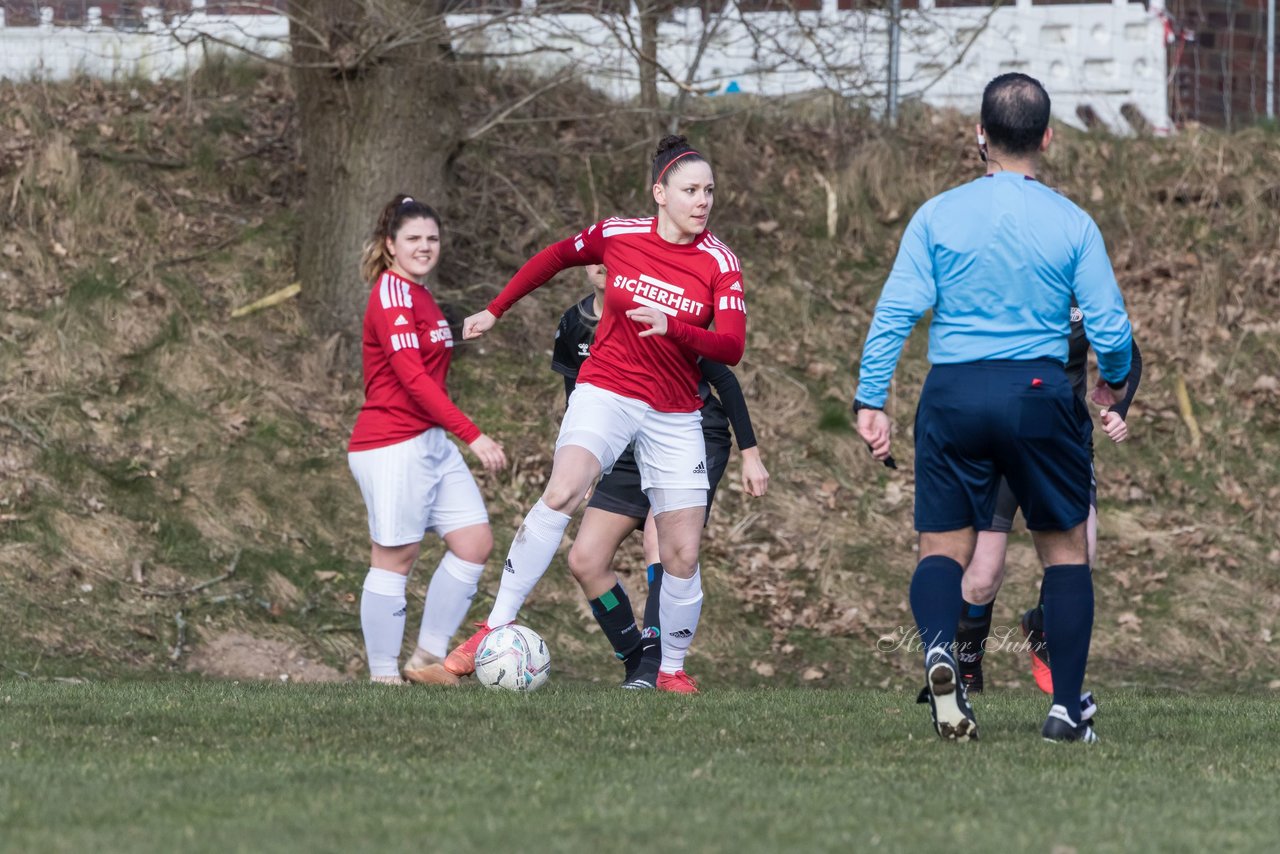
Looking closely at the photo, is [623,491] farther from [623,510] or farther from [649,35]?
[649,35]

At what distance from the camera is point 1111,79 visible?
1608 cm

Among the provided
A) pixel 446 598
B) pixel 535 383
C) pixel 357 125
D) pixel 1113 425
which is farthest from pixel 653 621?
pixel 357 125

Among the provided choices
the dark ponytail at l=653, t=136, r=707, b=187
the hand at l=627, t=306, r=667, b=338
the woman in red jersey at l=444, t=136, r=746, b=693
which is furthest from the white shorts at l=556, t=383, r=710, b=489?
the dark ponytail at l=653, t=136, r=707, b=187

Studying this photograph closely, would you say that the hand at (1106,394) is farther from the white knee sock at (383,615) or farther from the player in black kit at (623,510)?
the white knee sock at (383,615)

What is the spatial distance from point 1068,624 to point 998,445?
0.71 meters

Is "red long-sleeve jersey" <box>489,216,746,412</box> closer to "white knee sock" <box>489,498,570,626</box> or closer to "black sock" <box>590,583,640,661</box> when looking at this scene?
"white knee sock" <box>489,498,570,626</box>

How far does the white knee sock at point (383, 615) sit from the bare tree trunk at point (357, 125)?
4994 millimetres

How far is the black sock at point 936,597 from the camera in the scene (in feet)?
18.9

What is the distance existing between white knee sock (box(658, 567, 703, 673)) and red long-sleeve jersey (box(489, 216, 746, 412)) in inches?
32.3

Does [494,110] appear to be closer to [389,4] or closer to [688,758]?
[389,4]

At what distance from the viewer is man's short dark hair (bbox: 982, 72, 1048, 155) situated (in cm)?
583

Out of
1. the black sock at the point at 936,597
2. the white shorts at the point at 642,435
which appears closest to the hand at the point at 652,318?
the white shorts at the point at 642,435

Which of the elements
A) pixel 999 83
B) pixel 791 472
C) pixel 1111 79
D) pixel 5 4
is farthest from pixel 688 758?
pixel 1111 79

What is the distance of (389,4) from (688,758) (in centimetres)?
806
